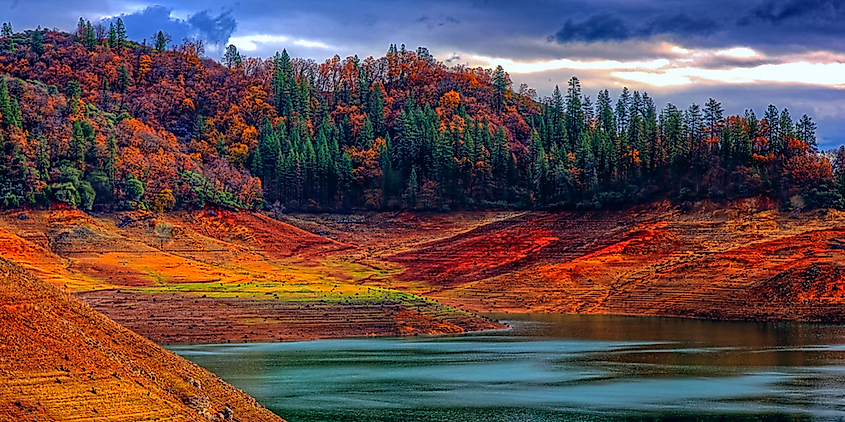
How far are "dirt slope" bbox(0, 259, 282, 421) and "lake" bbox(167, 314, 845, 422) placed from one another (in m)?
10.6

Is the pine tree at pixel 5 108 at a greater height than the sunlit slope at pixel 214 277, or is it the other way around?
the pine tree at pixel 5 108

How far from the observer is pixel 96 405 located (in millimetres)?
33438

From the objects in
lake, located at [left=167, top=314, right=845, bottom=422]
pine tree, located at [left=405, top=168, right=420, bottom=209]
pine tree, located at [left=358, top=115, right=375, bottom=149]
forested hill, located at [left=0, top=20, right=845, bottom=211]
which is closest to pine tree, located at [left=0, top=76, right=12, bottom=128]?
forested hill, located at [left=0, top=20, right=845, bottom=211]

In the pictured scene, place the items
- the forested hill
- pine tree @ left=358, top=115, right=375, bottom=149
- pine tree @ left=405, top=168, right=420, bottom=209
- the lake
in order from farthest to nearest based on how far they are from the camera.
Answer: pine tree @ left=358, top=115, right=375, bottom=149 < pine tree @ left=405, top=168, right=420, bottom=209 < the forested hill < the lake

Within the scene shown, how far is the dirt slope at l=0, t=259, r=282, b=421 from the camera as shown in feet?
108

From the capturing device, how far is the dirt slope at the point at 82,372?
A: 1292 inches

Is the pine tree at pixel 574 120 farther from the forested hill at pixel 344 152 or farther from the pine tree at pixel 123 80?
the pine tree at pixel 123 80

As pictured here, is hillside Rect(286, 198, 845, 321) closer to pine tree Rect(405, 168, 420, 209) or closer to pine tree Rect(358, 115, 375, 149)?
pine tree Rect(405, 168, 420, 209)

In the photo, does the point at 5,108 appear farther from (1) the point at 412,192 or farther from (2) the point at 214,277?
(1) the point at 412,192

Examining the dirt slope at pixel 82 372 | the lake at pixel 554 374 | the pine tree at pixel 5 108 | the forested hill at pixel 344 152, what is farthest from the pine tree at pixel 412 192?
the dirt slope at pixel 82 372

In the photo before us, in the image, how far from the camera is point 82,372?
34.9 m

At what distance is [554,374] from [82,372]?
124 ft

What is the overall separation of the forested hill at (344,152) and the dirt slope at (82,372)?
95099 millimetres

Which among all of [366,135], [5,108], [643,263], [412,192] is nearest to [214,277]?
[5,108]
